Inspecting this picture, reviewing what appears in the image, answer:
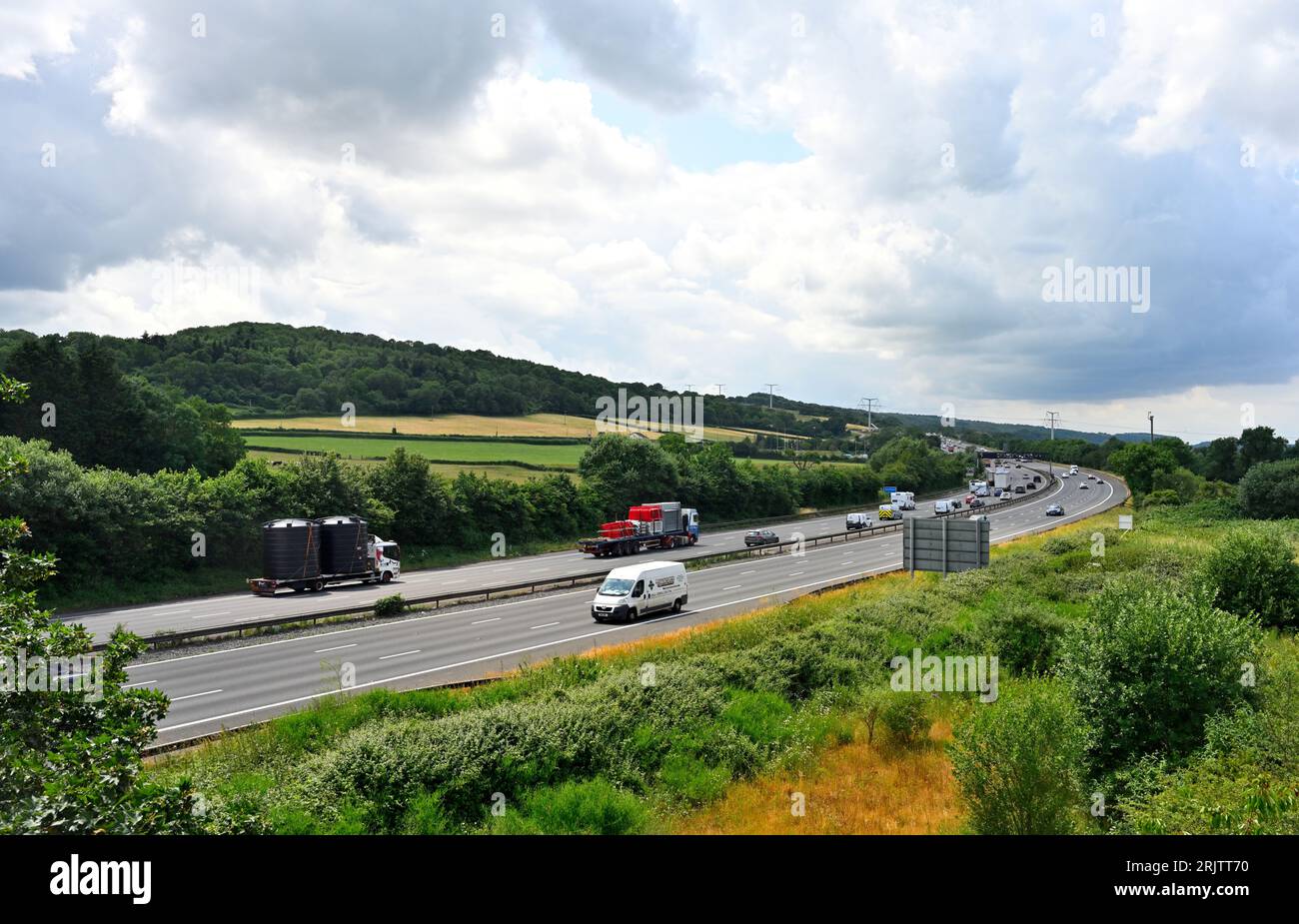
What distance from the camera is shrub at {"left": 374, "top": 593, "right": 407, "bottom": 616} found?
1406 inches

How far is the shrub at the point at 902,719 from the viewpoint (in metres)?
18.2

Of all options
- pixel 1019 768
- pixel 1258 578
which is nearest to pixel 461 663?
pixel 1019 768

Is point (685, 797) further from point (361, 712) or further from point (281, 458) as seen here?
point (281, 458)

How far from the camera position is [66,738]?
227 inches

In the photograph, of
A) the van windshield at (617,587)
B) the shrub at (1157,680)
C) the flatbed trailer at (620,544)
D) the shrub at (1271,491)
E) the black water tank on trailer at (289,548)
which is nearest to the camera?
the shrub at (1157,680)

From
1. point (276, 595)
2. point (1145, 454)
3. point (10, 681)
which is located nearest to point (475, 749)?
point (10, 681)

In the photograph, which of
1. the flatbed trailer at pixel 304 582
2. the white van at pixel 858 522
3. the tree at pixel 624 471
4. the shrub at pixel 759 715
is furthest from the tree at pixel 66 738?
the white van at pixel 858 522

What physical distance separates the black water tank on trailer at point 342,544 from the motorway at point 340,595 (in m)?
1.35

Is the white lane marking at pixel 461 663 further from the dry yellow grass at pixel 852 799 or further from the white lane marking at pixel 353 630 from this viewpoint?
the dry yellow grass at pixel 852 799

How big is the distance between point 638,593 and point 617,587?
39.9 inches

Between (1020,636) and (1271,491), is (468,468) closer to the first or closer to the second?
(1020,636)

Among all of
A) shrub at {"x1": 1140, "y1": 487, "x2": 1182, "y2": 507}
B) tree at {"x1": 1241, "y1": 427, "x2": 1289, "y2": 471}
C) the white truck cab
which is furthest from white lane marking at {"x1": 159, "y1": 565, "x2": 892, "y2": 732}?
tree at {"x1": 1241, "y1": 427, "x2": 1289, "y2": 471}

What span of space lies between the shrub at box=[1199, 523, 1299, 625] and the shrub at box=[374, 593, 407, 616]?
32.0 metres
